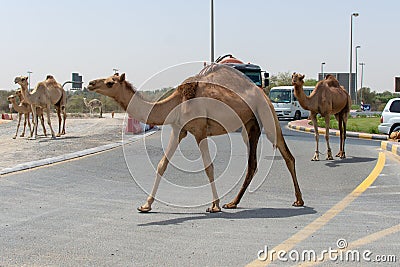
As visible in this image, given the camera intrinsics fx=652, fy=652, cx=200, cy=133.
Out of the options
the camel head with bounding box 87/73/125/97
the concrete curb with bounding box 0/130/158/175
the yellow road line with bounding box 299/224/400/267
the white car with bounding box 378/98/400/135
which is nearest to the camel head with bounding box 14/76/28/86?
the concrete curb with bounding box 0/130/158/175

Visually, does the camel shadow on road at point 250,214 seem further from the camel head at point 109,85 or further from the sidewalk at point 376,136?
the sidewalk at point 376,136

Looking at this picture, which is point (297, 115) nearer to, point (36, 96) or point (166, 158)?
point (36, 96)

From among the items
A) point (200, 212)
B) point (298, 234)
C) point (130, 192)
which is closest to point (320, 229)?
point (298, 234)

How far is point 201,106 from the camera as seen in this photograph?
846 cm

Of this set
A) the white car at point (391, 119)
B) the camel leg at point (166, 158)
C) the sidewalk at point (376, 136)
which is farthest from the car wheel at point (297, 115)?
the camel leg at point (166, 158)

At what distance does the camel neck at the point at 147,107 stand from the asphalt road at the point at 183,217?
1247mm

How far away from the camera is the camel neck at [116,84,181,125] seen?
8570 millimetres

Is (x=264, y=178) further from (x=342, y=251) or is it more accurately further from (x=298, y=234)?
(x=342, y=251)

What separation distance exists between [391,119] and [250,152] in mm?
15018

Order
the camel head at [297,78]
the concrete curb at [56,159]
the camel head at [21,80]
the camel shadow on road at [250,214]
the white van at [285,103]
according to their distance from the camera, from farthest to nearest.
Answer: the white van at [285,103]
the camel head at [21,80]
the camel head at [297,78]
the concrete curb at [56,159]
the camel shadow on road at [250,214]

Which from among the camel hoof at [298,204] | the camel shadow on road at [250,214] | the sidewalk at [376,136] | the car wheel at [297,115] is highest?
the camel hoof at [298,204]

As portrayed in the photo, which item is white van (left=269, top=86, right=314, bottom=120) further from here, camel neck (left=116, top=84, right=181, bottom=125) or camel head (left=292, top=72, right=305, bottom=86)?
camel neck (left=116, top=84, right=181, bottom=125)

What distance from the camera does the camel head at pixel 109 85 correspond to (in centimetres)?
841

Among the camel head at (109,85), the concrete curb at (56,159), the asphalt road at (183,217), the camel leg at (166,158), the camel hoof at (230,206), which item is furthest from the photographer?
the concrete curb at (56,159)
